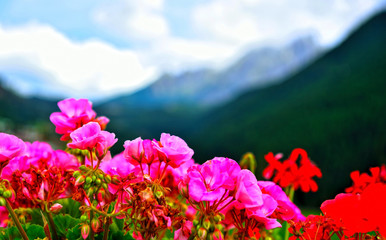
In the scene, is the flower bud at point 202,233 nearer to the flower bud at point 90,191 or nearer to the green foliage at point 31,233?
the flower bud at point 90,191

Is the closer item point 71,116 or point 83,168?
point 83,168

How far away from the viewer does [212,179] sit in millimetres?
1098

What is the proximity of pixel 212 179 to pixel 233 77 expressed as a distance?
9541 cm

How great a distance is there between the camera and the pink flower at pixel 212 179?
3.41ft

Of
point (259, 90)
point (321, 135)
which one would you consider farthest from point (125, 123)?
point (321, 135)

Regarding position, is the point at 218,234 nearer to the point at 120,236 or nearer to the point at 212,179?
the point at 212,179

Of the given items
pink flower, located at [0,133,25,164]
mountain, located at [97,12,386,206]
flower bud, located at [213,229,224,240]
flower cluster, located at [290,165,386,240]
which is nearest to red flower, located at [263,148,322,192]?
flower cluster, located at [290,165,386,240]

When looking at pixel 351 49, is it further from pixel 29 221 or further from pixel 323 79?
pixel 29 221

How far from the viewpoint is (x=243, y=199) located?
1.07 metres

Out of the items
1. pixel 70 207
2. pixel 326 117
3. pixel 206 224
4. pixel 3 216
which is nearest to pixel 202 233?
pixel 206 224

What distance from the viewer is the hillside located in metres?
14.3

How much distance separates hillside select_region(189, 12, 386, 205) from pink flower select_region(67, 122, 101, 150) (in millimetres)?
11796

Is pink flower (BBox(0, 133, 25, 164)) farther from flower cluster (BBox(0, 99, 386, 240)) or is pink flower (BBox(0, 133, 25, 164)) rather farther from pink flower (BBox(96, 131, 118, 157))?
pink flower (BBox(96, 131, 118, 157))

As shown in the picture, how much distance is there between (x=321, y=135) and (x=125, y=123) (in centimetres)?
4376
